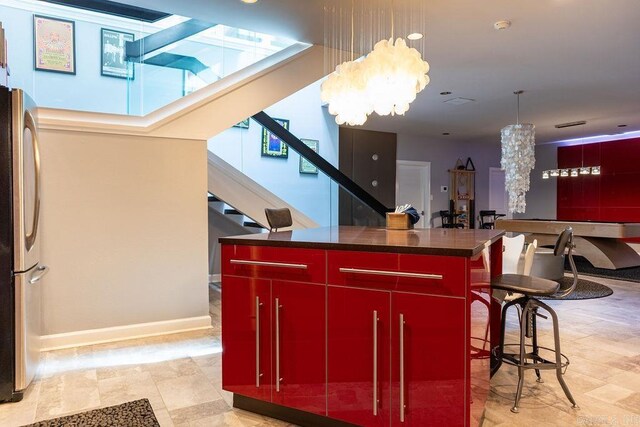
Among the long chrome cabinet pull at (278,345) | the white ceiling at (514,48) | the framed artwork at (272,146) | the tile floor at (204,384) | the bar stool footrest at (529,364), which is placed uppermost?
the white ceiling at (514,48)

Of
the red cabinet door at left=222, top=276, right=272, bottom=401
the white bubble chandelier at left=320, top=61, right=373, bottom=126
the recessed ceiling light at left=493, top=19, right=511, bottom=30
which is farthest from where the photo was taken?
the recessed ceiling light at left=493, top=19, right=511, bottom=30

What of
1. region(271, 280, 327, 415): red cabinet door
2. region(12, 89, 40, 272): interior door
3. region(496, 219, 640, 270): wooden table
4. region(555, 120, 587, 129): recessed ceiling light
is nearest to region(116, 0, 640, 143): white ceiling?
region(555, 120, 587, 129): recessed ceiling light

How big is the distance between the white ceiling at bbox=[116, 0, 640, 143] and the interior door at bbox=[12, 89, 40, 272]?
1366mm

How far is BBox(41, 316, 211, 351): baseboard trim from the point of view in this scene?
3.39 m

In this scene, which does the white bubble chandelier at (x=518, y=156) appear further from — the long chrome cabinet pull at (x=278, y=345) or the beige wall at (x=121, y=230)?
the long chrome cabinet pull at (x=278, y=345)

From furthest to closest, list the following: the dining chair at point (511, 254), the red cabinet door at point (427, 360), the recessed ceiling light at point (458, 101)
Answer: the recessed ceiling light at point (458, 101), the dining chair at point (511, 254), the red cabinet door at point (427, 360)

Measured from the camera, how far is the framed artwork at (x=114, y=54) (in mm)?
3697

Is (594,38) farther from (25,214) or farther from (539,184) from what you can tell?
(539,184)

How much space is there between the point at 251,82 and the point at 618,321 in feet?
13.8

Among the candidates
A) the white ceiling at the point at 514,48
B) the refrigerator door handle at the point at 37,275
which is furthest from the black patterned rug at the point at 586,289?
the refrigerator door handle at the point at 37,275

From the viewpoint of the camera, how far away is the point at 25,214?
251 centimetres

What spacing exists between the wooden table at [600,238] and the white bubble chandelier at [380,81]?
17.0 ft

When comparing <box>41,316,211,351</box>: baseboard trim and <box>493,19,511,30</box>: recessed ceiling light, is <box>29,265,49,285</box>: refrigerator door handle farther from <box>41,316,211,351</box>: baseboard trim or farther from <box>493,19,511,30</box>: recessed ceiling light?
<box>493,19,511,30</box>: recessed ceiling light

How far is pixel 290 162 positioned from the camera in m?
5.12
